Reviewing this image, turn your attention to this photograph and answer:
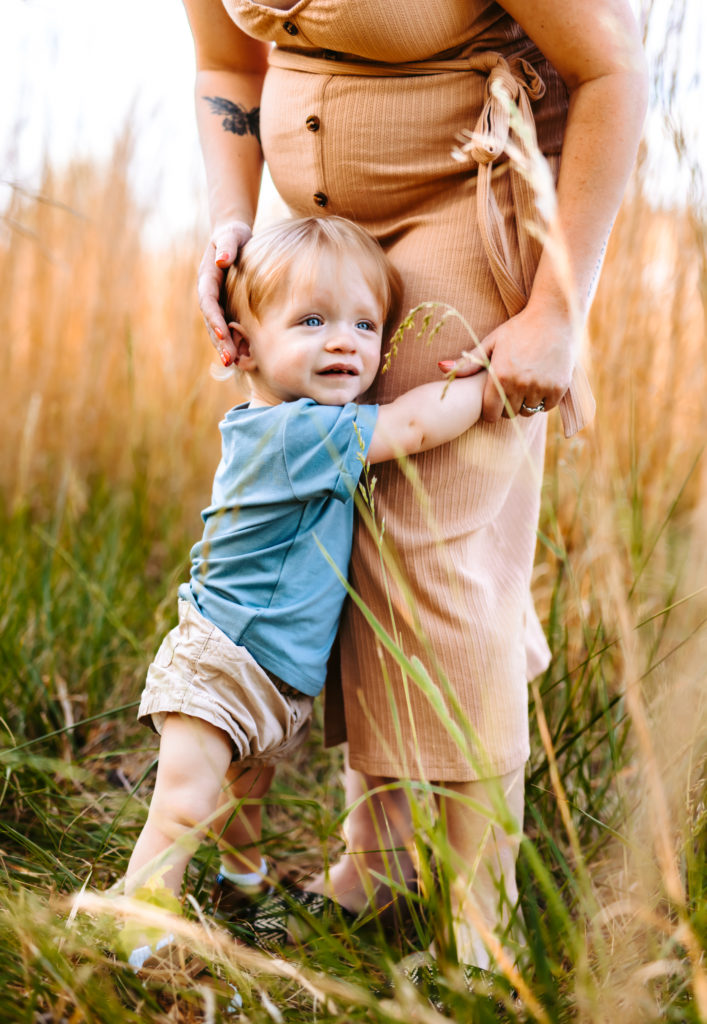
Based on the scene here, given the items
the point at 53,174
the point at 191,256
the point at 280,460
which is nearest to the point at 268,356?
the point at 280,460

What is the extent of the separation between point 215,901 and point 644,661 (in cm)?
83

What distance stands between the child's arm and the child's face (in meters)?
0.09

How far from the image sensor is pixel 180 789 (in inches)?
46.3

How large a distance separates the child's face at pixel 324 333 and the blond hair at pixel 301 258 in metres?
0.01

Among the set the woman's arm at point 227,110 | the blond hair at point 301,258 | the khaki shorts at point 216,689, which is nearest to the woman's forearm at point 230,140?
the woman's arm at point 227,110

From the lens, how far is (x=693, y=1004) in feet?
2.85

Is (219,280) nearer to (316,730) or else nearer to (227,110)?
(227,110)

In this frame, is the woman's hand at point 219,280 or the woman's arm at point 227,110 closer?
the woman's hand at point 219,280

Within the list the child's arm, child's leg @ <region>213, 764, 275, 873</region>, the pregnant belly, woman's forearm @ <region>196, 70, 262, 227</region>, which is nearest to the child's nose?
the child's arm

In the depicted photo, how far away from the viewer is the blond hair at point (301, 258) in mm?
1227

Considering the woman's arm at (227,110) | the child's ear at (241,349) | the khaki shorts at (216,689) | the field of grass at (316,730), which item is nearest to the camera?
the field of grass at (316,730)

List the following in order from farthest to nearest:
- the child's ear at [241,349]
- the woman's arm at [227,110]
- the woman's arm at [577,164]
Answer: the woman's arm at [227,110], the child's ear at [241,349], the woman's arm at [577,164]

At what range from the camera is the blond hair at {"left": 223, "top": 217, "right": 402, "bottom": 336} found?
123cm

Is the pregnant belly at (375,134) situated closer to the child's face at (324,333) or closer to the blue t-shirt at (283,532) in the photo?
the child's face at (324,333)
